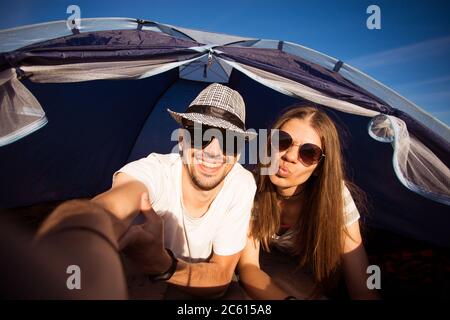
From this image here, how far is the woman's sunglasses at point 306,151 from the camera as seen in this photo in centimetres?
158

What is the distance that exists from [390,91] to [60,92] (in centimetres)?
249

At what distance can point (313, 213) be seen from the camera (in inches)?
65.4

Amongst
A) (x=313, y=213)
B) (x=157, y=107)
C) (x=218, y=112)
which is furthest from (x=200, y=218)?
(x=157, y=107)

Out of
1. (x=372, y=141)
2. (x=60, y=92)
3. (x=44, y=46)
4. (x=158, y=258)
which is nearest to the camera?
(x=158, y=258)

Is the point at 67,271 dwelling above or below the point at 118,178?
below

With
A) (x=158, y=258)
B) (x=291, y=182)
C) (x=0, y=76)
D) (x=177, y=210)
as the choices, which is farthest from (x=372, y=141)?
(x=0, y=76)

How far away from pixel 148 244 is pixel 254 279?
0.75 metres

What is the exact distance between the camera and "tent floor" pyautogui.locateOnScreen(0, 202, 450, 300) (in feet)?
6.26

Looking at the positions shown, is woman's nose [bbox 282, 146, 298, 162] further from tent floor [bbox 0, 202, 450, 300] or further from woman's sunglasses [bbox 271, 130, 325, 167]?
tent floor [bbox 0, 202, 450, 300]

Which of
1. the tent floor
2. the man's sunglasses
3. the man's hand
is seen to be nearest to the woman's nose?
the man's sunglasses

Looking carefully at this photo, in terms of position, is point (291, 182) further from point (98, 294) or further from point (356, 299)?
point (98, 294)

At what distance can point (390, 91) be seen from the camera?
1.73 metres

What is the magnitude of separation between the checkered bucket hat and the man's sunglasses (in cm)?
5

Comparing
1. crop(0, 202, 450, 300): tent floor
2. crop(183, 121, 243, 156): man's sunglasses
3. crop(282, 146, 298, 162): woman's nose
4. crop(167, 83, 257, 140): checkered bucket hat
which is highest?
crop(167, 83, 257, 140): checkered bucket hat
